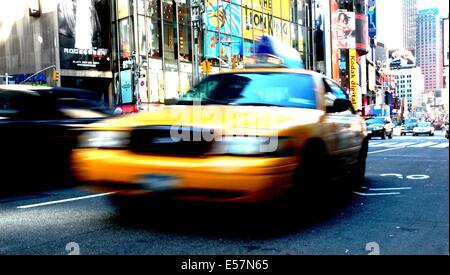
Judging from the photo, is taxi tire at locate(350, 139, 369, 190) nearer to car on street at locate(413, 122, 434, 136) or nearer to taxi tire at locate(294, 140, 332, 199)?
taxi tire at locate(294, 140, 332, 199)

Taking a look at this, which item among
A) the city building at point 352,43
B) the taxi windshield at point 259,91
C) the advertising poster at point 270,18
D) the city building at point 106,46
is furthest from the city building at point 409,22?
the city building at point 352,43

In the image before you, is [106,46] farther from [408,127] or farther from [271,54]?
[271,54]

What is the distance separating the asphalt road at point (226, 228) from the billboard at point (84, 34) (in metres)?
23.3

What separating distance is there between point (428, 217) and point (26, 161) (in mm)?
4847

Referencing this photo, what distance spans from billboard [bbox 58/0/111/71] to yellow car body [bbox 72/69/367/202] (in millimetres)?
24556

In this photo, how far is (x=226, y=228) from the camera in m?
3.79

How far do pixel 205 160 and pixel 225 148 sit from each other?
7.0 inches

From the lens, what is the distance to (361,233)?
3596 mm

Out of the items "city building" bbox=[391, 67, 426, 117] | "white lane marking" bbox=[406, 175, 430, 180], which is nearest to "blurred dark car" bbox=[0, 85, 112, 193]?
"city building" bbox=[391, 67, 426, 117]

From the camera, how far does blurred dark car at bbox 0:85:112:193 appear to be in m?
5.85

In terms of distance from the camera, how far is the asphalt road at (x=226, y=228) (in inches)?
127

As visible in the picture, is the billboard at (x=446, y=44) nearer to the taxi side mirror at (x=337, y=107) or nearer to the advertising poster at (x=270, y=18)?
the taxi side mirror at (x=337, y=107)
